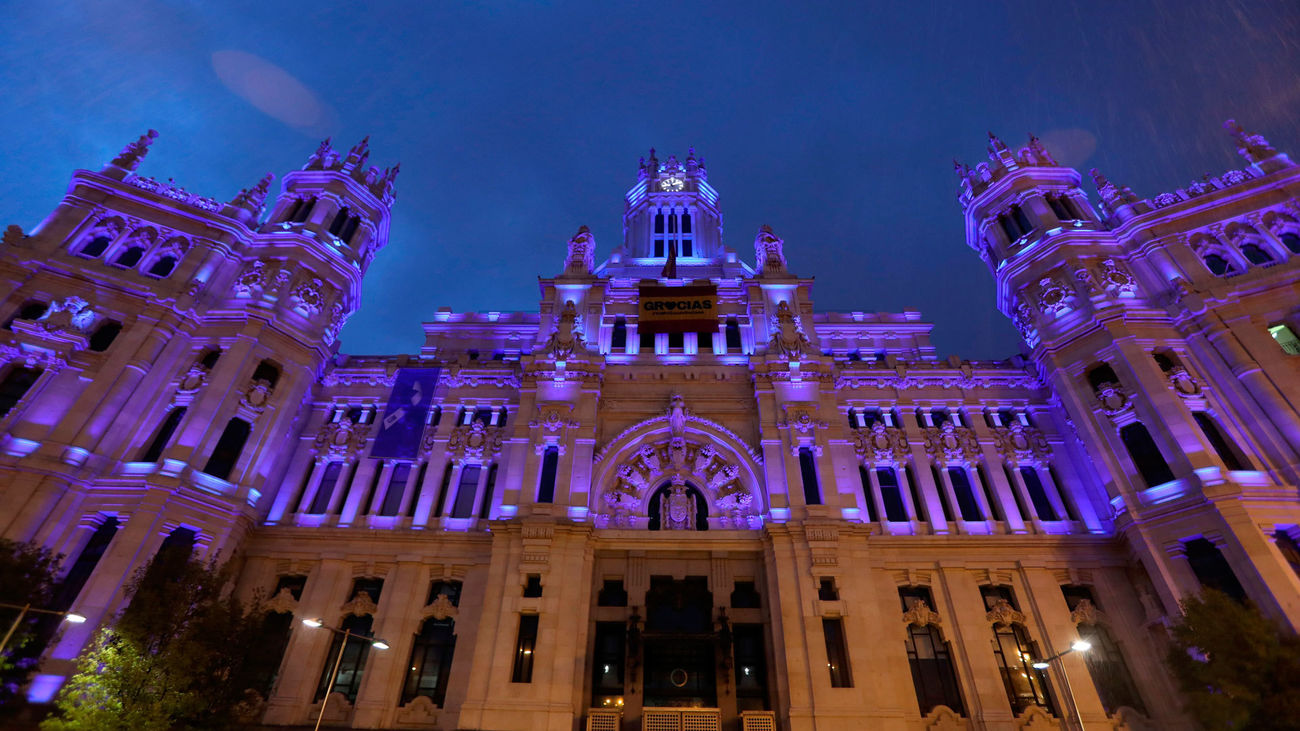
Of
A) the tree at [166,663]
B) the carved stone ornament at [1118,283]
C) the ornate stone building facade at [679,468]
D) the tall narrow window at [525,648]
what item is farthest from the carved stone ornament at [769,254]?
the tree at [166,663]

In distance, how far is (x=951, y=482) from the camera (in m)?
37.7

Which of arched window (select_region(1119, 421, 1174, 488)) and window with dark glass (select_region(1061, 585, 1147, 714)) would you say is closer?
window with dark glass (select_region(1061, 585, 1147, 714))

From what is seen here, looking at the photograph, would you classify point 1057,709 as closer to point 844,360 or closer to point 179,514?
point 844,360

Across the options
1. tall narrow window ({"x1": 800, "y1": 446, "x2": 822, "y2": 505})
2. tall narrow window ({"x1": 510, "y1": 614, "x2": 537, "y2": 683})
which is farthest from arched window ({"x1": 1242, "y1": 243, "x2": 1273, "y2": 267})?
tall narrow window ({"x1": 510, "y1": 614, "x2": 537, "y2": 683})

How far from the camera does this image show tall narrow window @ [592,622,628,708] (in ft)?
100

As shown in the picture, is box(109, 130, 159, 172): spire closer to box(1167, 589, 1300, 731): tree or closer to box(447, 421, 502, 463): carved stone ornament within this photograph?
box(447, 421, 502, 463): carved stone ornament

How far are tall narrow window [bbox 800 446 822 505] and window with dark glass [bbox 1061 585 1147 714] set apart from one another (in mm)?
13932

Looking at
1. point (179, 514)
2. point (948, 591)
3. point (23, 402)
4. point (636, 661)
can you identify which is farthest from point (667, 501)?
point (23, 402)

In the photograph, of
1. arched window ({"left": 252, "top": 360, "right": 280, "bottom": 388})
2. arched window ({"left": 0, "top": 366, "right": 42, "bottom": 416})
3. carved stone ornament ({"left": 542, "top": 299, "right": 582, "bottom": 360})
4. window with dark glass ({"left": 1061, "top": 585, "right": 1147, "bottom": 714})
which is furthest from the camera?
carved stone ornament ({"left": 542, "top": 299, "right": 582, "bottom": 360})

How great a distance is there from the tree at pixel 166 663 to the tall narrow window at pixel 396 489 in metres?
10.00

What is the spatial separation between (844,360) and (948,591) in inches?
687

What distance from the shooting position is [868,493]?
37.4 m

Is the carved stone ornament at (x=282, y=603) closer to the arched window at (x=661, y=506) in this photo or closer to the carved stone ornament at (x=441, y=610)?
the carved stone ornament at (x=441, y=610)

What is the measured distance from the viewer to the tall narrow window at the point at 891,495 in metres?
36.8
